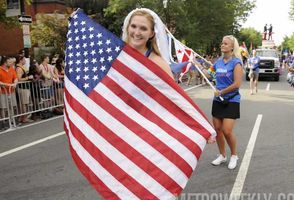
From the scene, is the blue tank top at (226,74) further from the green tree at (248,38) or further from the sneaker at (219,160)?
the green tree at (248,38)

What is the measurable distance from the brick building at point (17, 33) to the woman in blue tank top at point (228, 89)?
27.2 metres

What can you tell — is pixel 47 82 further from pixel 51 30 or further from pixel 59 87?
pixel 51 30

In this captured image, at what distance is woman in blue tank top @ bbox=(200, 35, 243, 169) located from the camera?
17.9 feet

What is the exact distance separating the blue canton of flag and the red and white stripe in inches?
2.1

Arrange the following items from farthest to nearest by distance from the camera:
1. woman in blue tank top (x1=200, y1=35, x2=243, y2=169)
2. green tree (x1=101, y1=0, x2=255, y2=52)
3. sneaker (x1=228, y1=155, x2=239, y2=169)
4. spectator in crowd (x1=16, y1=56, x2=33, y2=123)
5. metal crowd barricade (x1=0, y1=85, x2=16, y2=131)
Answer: green tree (x1=101, y1=0, x2=255, y2=52)
spectator in crowd (x1=16, y1=56, x2=33, y2=123)
metal crowd barricade (x1=0, y1=85, x2=16, y2=131)
sneaker (x1=228, y1=155, x2=239, y2=169)
woman in blue tank top (x1=200, y1=35, x2=243, y2=169)

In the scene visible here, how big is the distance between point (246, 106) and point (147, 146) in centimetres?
993

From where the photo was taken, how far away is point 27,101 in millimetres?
10328

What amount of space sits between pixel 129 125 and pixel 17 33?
31932 millimetres

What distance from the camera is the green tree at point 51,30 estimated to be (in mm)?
31344

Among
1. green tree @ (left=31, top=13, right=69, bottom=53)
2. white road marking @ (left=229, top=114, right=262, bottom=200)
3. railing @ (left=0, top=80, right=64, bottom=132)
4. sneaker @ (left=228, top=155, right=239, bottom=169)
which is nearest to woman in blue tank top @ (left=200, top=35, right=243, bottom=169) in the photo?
sneaker @ (left=228, top=155, right=239, bottom=169)

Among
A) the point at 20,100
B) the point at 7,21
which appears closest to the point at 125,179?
the point at 20,100

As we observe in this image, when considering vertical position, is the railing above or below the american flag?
below

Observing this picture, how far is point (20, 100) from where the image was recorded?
10.2 meters

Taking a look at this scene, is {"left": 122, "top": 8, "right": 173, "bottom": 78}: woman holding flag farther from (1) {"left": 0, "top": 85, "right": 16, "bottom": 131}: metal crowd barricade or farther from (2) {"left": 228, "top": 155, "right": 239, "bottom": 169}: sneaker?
(1) {"left": 0, "top": 85, "right": 16, "bottom": 131}: metal crowd barricade
